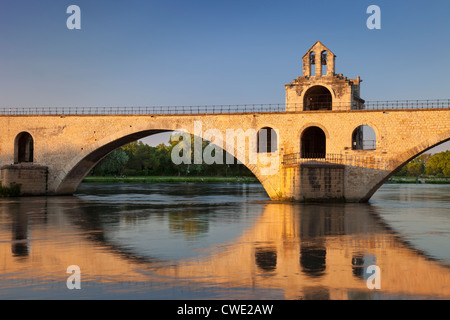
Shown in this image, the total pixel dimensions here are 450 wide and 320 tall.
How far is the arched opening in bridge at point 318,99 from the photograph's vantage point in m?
41.3

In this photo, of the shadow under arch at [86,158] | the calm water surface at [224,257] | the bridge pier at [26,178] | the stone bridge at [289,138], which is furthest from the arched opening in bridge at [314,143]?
the bridge pier at [26,178]

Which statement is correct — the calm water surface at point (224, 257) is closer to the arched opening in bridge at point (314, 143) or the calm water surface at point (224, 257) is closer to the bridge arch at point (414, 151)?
the bridge arch at point (414, 151)

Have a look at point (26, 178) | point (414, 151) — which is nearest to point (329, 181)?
point (414, 151)

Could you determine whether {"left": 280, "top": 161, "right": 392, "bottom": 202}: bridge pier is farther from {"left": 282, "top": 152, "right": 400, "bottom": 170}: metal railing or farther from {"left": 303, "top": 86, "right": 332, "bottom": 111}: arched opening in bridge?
{"left": 303, "top": 86, "right": 332, "bottom": 111}: arched opening in bridge

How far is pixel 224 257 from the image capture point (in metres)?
13.0

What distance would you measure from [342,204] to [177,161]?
72765 mm

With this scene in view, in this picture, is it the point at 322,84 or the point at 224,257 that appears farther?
the point at 322,84

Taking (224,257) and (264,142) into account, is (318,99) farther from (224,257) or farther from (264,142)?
(224,257)

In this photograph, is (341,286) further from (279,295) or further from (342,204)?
(342,204)

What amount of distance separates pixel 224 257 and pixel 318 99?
31.2 metres

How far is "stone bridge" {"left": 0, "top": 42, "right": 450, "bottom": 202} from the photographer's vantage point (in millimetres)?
33219

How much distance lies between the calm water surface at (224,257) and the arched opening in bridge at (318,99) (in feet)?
64.0
